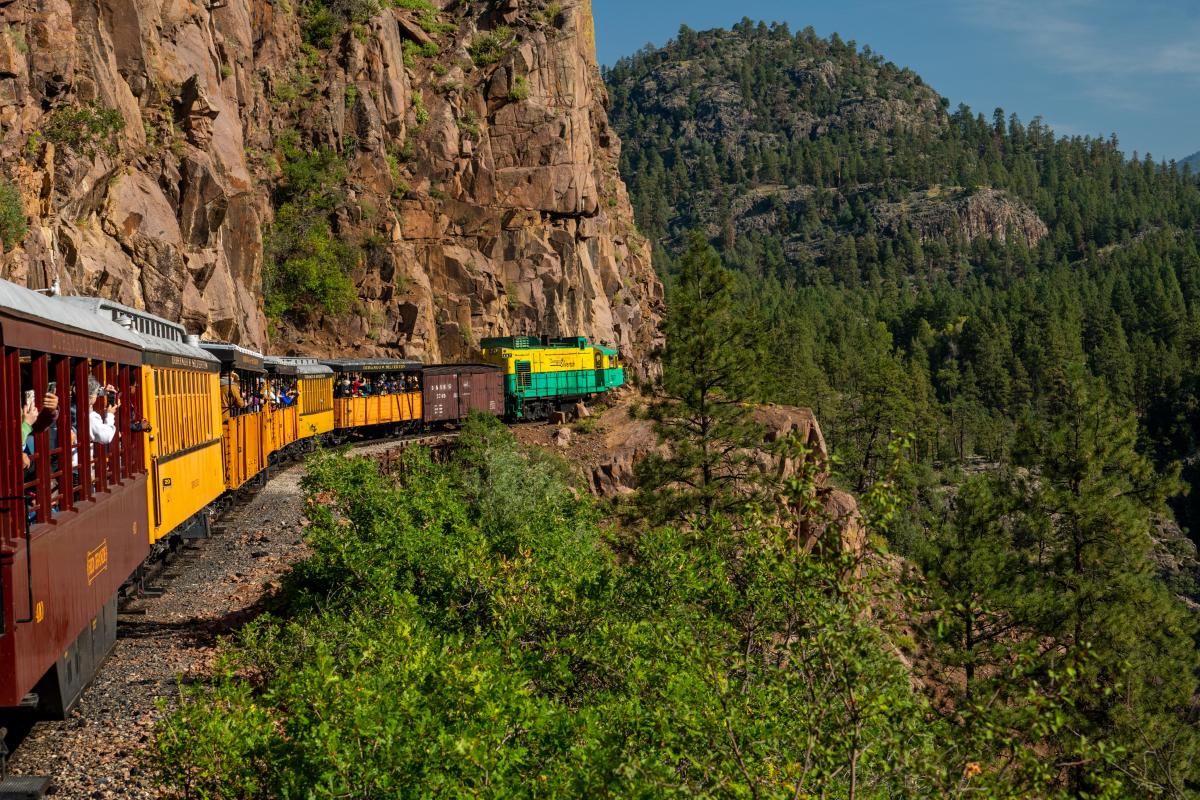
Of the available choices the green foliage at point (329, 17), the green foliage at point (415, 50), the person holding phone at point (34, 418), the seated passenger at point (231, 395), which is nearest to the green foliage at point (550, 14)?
the green foliage at point (415, 50)

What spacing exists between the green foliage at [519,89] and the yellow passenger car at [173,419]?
44.3m

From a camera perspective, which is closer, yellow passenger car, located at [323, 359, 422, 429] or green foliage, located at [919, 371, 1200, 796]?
green foliage, located at [919, 371, 1200, 796]

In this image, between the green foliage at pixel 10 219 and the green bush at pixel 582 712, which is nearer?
the green bush at pixel 582 712

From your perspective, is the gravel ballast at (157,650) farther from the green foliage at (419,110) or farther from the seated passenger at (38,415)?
the green foliage at (419,110)

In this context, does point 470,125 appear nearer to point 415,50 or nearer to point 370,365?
point 415,50

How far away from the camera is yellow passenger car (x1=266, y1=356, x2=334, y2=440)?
26823mm

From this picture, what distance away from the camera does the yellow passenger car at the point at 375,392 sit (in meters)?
35.4

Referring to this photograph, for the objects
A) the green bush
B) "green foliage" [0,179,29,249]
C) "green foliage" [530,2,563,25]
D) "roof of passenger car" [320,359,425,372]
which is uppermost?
"green foliage" [530,2,563,25]

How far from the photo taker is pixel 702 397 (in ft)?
99.3

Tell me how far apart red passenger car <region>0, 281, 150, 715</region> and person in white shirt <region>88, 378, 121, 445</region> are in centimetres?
2

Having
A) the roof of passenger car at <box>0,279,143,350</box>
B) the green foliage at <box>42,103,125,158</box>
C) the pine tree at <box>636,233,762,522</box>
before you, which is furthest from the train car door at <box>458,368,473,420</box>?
the roof of passenger car at <box>0,279,143,350</box>

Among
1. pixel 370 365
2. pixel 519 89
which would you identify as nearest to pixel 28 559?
pixel 370 365

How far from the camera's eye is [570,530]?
19562 mm

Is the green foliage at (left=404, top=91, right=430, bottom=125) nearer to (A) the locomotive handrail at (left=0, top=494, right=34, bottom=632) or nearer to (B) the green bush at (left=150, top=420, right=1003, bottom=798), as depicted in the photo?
(B) the green bush at (left=150, top=420, right=1003, bottom=798)
